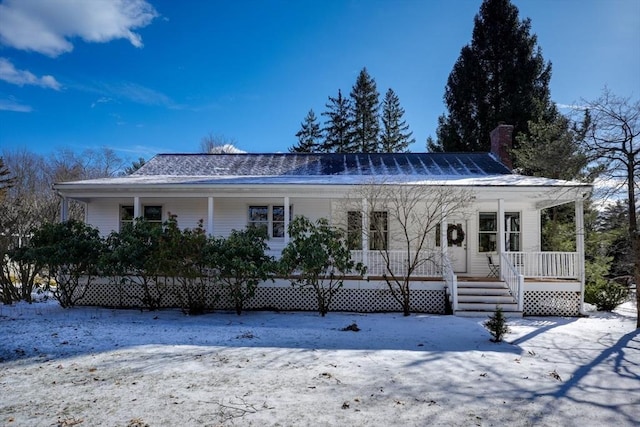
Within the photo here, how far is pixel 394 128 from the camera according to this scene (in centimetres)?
3909

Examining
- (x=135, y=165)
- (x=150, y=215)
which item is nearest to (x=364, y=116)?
(x=135, y=165)

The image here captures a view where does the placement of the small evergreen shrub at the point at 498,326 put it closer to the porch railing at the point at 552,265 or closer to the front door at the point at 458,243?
the porch railing at the point at 552,265

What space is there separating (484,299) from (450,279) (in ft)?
3.22

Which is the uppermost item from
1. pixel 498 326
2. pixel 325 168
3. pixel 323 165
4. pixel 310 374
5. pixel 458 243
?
pixel 323 165

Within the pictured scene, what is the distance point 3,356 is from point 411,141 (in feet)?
121

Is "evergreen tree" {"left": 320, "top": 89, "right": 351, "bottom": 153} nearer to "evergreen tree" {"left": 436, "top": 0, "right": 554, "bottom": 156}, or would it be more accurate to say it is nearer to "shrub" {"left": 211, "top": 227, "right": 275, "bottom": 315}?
"evergreen tree" {"left": 436, "top": 0, "right": 554, "bottom": 156}

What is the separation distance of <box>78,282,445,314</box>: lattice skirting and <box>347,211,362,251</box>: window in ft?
5.25

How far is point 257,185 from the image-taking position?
1219 centimetres

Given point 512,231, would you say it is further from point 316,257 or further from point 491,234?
point 316,257

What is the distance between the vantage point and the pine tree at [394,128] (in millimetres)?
38812

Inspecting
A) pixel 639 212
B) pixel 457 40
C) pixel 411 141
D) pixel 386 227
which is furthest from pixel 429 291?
pixel 411 141

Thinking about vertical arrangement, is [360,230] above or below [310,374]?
above

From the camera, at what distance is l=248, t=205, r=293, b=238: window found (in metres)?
14.4

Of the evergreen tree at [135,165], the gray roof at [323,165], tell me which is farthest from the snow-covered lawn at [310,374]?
the evergreen tree at [135,165]
